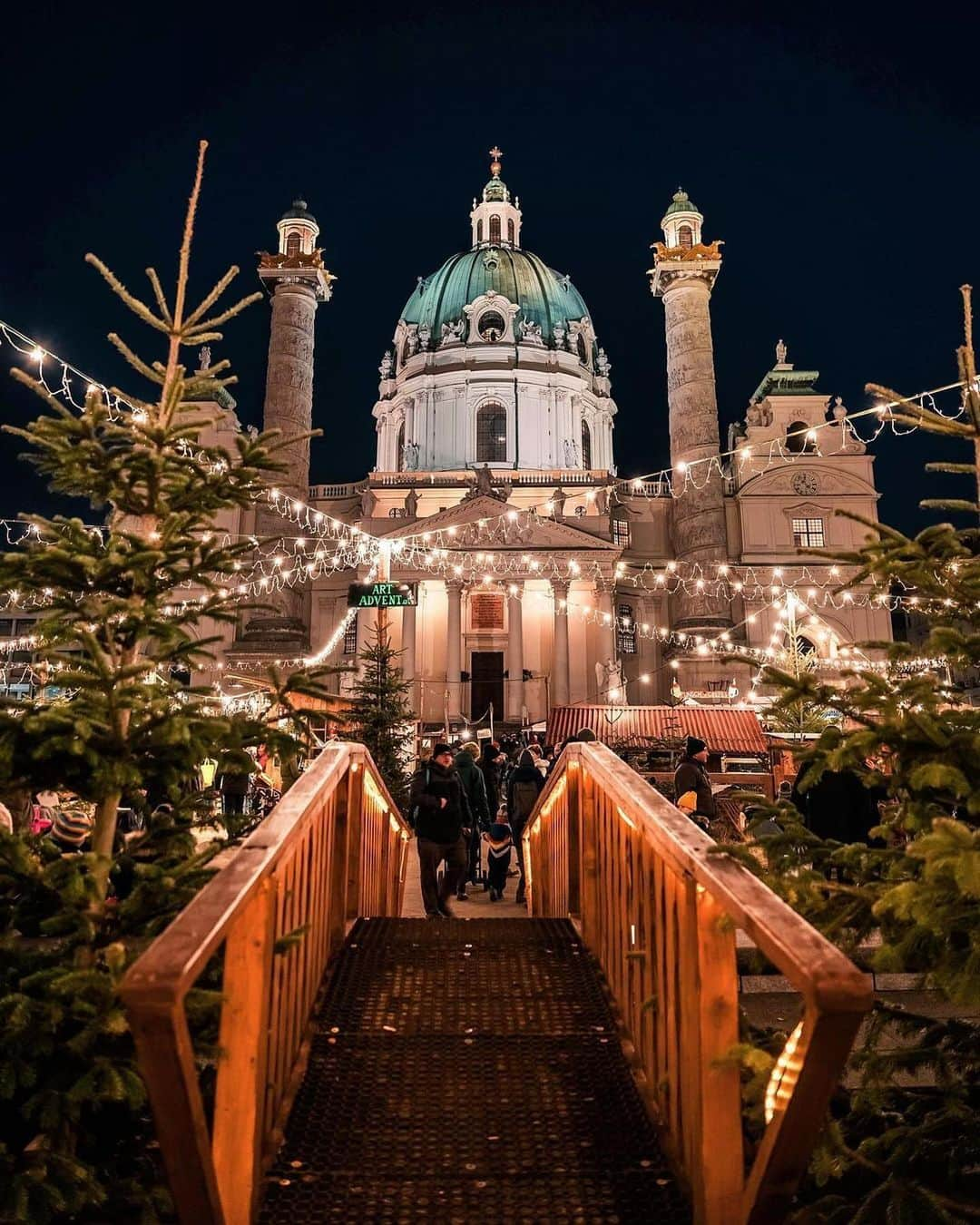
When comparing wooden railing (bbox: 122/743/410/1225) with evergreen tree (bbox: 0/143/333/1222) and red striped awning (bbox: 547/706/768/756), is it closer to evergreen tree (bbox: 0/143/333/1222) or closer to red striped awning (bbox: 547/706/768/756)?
evergreen tree (bbox: 0/143/333/1222)

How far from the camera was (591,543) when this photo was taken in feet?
121

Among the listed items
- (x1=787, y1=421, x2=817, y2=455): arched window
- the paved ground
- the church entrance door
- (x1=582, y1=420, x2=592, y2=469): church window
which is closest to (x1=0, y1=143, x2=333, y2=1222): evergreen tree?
the paved ground

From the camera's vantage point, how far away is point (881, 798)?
710 centimetres

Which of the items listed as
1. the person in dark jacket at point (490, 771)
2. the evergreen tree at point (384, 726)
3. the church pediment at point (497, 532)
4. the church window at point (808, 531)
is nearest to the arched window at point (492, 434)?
the church pediment at point (497, 532)

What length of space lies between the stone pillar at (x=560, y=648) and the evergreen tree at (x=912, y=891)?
31.3m

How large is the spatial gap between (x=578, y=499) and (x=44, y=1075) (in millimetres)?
41114

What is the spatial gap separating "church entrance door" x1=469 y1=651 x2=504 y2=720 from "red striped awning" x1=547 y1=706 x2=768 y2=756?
705 inches

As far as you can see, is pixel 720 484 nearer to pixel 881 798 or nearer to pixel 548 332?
pixel 548 332

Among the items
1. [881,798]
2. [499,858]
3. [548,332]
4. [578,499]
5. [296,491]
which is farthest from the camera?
[548,332]

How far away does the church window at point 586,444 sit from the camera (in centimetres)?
5341

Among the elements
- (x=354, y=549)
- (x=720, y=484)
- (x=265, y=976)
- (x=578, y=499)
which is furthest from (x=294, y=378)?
(x=265, y=976)

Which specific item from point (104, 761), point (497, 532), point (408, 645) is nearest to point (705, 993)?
point (104, 761)

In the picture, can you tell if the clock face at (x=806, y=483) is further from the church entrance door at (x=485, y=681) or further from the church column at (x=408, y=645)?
the church column at (x=408, y=645)

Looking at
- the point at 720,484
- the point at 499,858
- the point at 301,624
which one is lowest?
the point at 499,858
